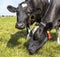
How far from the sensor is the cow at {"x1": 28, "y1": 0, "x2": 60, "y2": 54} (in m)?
6.29

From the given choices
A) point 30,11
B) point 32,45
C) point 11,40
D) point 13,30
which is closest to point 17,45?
point 11,40

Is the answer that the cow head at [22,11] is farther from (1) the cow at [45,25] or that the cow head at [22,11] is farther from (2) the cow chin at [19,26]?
(1) the cow at [45,25]

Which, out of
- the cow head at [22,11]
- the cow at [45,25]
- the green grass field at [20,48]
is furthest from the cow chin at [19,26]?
the cow at [45,25]

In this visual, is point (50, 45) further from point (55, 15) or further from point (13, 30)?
point (55, 15)

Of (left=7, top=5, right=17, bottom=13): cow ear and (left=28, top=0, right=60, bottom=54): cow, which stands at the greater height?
(left=28, top=0, right=60, bottom=54): cow

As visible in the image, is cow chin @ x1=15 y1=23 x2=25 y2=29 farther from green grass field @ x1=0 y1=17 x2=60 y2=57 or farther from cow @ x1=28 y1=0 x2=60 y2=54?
cow @ x1=28 y1=0 x2=60 y2=54

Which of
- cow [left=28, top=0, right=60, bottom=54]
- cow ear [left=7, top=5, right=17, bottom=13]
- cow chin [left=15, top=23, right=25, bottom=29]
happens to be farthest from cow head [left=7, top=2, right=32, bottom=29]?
cow [left=28, top=0, right=60, bottom=54]

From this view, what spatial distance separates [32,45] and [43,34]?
420 mm

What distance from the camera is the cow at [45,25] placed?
6285mm

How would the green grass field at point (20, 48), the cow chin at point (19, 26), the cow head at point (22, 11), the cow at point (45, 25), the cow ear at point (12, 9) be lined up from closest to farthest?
the cow at point (45, 25) → the cow chin at point (19, 26) → the green grass field at point (20, 48) → the cow head at point (22, 11) → the cow ear at point (12, 9)

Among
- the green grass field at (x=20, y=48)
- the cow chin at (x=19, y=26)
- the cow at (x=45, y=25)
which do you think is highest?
the cow at (x=45, y=25)

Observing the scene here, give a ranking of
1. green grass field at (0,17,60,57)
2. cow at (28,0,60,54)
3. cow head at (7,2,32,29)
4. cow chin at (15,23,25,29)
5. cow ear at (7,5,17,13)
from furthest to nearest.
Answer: cow ear at (7,5,17,13)
cow head at (7,2,32,29)
green grass field at (0,17,60,57)
cow chin at (15,23,25,29)
cow at (28,0,60,54)

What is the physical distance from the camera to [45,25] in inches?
247

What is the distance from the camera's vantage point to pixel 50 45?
12328mm
